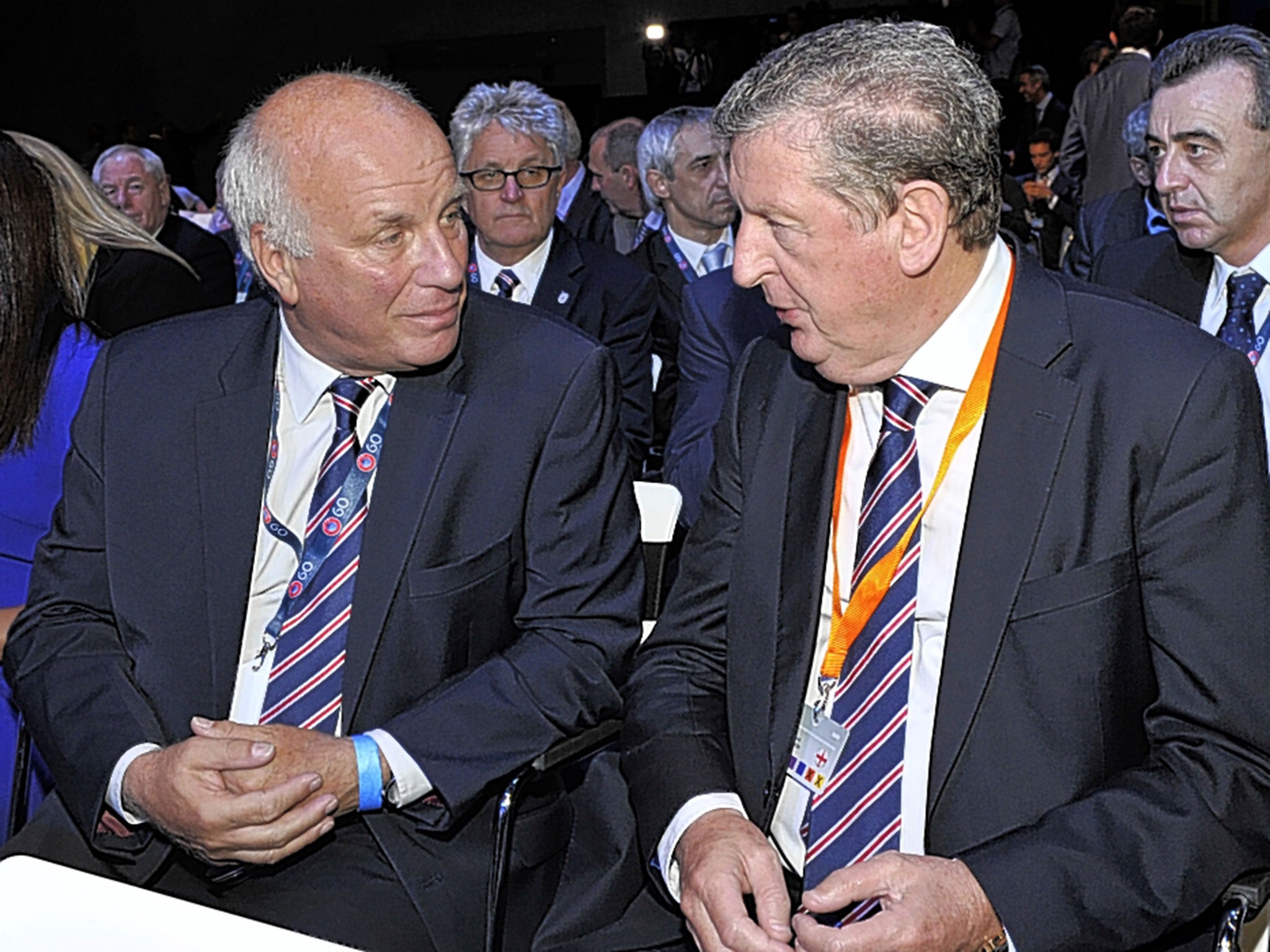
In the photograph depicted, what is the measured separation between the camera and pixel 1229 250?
312 centimetres

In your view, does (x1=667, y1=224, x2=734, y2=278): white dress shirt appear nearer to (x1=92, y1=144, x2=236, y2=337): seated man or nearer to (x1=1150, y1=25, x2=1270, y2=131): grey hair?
(x1=92, y1=144, x2=236, y2=337): seated man

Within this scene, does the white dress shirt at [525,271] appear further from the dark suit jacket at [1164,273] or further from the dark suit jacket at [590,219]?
the dark suit jacket at [590,219]

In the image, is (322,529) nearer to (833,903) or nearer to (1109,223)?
(833,903)

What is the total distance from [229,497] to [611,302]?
2.61m

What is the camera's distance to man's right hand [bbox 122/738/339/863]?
1714 mm

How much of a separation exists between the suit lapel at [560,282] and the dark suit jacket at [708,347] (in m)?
0.84

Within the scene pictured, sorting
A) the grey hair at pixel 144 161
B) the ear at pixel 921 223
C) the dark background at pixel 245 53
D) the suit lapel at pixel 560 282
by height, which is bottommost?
the suit lapel at pixel 560 282

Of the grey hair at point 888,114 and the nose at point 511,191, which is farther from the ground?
the grey hair at point 888,114

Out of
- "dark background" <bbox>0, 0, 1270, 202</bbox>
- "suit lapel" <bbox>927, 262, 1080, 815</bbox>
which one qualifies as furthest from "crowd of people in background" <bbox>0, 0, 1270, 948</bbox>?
"dark background" <bbox>0, 0, 1270, 202</bbox>

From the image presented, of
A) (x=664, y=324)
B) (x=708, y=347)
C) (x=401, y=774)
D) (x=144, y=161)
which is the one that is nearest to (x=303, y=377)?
(x=401, y=774)

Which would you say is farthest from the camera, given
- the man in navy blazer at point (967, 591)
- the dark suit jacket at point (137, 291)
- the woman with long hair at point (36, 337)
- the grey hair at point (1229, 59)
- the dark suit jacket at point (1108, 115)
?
the dark suit jacket at point (1108, 115)

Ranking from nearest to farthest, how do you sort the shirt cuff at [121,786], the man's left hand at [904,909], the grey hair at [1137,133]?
1. the man's left hand at [904,909]
2. the shirt cuff at [121,786]
3. the grey hair at [1137,133]

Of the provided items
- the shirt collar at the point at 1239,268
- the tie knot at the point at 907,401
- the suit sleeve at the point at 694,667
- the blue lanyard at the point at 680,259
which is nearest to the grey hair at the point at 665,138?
the blue lanyard at the point at 680,259

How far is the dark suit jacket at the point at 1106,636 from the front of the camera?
4.91 ft
